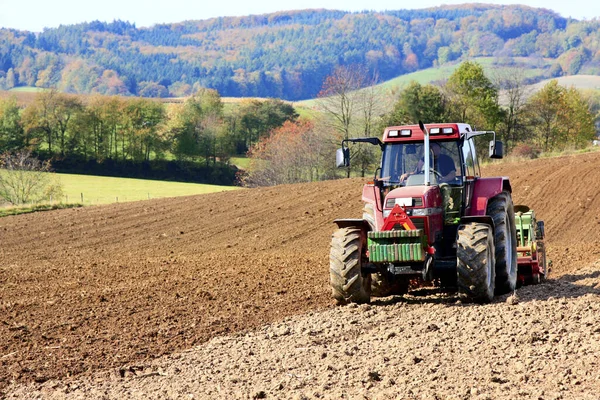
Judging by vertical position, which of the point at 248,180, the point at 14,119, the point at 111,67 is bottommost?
the point at 248,180

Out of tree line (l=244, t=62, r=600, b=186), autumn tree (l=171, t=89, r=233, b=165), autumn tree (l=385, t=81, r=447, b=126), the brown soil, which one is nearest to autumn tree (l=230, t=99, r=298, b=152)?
autumn tree (l=171, t=89, r=233, b=165)

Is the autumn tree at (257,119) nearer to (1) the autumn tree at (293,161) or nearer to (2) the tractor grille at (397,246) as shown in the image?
(1) the autumn tree at (293,161)

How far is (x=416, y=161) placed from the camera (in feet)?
34.3

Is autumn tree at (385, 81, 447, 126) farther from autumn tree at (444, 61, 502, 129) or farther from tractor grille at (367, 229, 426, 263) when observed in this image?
tractor grille at (367, 229, 426, 263)

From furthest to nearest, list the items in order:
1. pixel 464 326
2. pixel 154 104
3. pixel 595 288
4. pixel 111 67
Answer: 1. pixel 111 67
2. pixel 154 104
3. pixel 595 288
4. pixel 464 326

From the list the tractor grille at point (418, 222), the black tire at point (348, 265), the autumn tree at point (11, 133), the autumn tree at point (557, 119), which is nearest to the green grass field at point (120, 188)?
the autumn tree at point (11, 133)

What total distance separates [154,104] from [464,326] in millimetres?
70803

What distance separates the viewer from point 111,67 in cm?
19550

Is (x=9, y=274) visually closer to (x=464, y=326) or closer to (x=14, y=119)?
(x=464, y=326)

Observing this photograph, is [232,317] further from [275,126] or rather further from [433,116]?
[275,126]

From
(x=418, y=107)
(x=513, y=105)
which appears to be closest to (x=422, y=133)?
(x=418, y=107)

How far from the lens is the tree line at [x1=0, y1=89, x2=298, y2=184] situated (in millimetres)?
67188

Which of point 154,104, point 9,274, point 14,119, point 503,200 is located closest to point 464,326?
point 503,200

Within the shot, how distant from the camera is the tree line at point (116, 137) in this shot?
220ft
